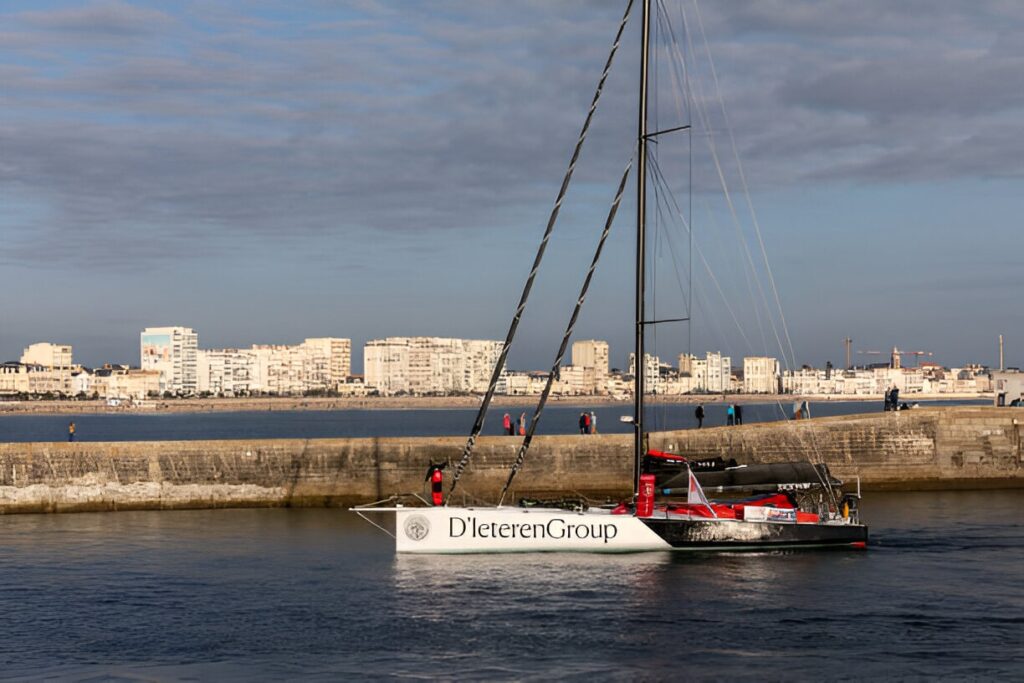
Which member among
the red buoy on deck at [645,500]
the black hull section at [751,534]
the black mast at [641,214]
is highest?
the black mast at [641,214]

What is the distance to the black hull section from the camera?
26.1m

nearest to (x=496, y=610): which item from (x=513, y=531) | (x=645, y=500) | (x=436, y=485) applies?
(x=513, y=531)

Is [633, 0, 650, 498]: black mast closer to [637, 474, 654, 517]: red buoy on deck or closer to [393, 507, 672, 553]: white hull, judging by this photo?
[637, 474, 654, 517]: red buoy on deck

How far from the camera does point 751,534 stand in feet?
86.8

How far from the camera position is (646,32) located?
27.6 meters

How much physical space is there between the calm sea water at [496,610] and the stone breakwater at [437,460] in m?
4.17

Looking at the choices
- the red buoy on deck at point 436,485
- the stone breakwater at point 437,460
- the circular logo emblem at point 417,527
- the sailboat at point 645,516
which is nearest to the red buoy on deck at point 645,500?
the sailboat at point 645,516

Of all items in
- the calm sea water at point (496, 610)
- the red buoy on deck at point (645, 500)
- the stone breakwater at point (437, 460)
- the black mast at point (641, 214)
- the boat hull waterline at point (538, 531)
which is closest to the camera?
the calm sea water at point (496, 610)

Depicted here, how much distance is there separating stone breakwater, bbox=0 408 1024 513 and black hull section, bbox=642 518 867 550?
337 inches

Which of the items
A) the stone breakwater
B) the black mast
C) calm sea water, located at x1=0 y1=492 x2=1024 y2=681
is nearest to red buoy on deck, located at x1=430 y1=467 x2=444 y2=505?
calm sea water, located at x1=0 y1=492 x2=1024 y2=681

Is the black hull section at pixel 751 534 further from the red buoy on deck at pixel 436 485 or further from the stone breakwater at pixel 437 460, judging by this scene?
the stone breakwater at pixel 437 460

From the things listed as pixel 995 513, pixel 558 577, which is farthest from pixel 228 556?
pixel 995 513

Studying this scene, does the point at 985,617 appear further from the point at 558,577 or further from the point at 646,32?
the point at 646,32

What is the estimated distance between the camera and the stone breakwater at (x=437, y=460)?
112 ft
